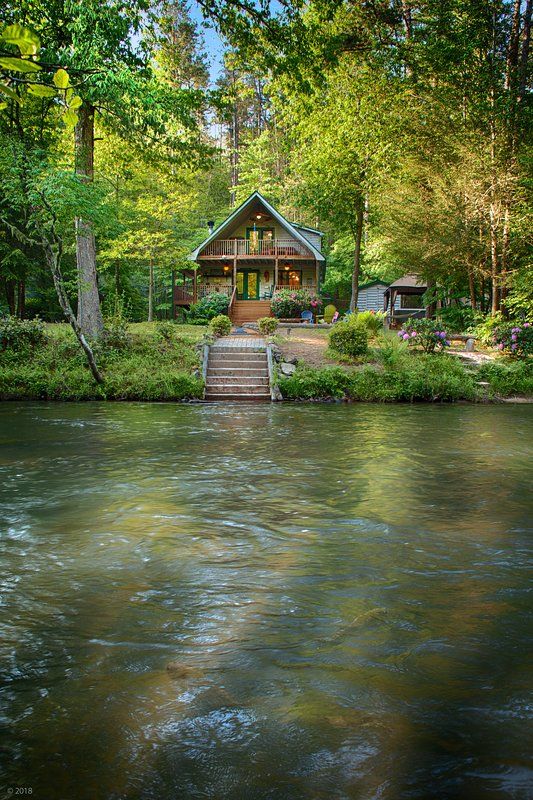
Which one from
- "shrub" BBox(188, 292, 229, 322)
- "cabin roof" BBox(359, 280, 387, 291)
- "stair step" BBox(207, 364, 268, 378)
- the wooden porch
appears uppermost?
the wooden porch

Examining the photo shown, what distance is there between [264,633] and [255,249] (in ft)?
105

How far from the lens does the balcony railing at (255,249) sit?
33.7 m

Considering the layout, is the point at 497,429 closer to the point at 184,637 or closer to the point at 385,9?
the point at 184,637

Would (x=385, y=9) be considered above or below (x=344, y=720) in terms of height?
above

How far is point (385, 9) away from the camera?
26.5 m

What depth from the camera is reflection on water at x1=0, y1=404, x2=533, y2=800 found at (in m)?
2.43

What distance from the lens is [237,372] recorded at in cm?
1711

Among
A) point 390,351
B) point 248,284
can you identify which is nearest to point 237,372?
point 390,351

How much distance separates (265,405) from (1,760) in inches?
508

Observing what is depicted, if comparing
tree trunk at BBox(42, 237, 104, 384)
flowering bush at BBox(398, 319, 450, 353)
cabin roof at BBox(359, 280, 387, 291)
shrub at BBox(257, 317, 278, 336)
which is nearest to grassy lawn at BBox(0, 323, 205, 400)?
tree trunk at BBox(42, 237, 104, 384)

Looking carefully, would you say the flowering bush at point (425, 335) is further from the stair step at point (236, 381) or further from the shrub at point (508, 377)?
the stair step at point (236, 381)

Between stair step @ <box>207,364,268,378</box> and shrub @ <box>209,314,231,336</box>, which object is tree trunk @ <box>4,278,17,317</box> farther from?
stair step @ <box>207,364,268,378</box>

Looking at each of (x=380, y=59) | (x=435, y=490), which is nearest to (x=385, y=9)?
(x=380, y=59)

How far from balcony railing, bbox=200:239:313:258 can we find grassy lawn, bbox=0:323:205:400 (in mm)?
16469
